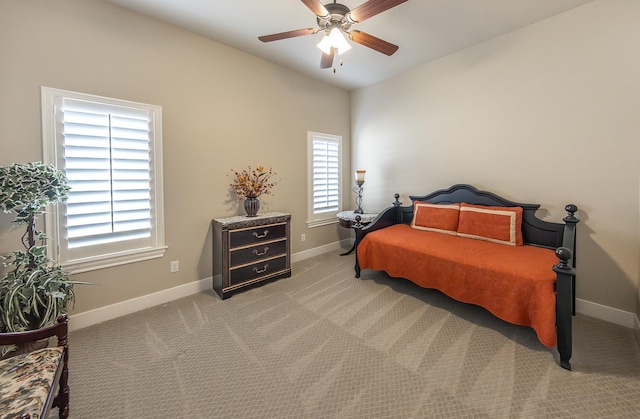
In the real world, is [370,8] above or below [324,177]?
above

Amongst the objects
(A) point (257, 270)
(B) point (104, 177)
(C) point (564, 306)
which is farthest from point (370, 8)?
(A) point (257, 270)

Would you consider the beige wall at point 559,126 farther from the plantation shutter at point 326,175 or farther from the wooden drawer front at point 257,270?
the wooden drawer front at point 257,270

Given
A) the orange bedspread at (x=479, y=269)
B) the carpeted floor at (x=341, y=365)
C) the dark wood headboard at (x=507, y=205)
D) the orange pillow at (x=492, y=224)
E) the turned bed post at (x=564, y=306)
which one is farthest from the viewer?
the orange pillow at (x=492, y=224)

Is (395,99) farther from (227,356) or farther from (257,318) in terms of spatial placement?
(227,356)

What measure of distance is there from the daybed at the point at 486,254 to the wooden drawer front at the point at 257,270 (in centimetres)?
100

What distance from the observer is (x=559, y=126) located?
2.56 m

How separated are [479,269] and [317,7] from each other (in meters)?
2.45

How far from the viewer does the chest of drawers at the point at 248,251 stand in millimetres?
2803

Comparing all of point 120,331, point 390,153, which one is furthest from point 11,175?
point 390,153

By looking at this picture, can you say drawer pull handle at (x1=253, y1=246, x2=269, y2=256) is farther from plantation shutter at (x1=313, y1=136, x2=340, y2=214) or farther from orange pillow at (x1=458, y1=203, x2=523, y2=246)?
orange pillow at (x1=458, y1=203, x2=523, y2=246)

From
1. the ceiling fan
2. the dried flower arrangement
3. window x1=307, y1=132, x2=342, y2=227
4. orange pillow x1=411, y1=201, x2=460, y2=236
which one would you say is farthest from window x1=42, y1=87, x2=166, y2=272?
orange pillow x1=411, y1=201, x2=460, y2=236

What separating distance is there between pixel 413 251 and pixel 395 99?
8.22 ft

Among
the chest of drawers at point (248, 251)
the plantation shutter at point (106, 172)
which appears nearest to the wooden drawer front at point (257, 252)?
the chest of drawers at point (248, 251)

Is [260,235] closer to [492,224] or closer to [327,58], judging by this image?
[327,58]
